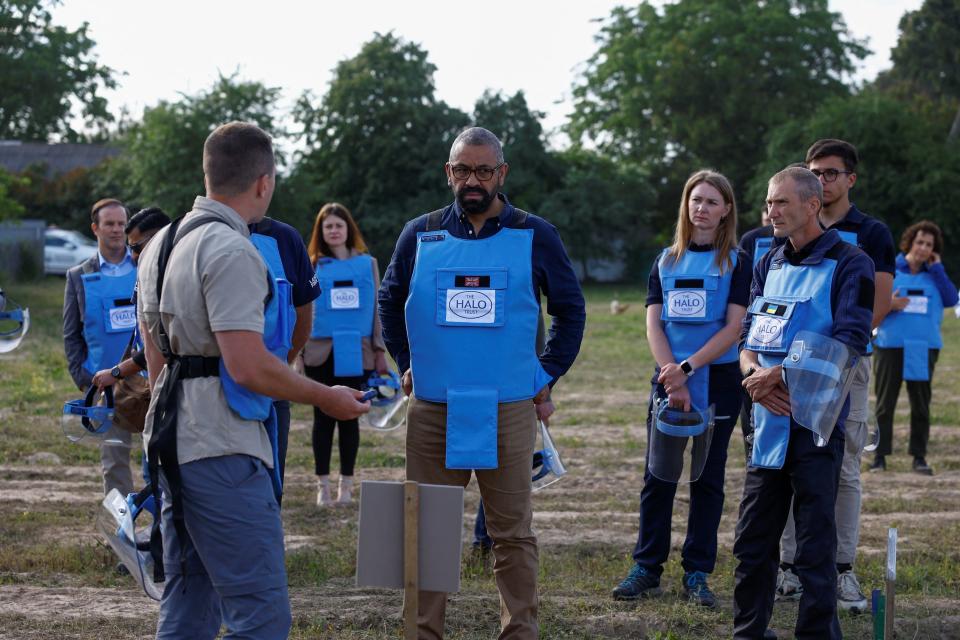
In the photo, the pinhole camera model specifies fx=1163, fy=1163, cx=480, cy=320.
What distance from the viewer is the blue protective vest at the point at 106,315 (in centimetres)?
711

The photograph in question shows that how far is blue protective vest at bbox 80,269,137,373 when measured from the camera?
7105 millimetres

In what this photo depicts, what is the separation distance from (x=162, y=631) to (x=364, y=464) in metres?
6.61

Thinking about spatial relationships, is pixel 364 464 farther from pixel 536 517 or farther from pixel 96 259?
pixel 96 259

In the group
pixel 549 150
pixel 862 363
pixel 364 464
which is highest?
pixel 549 150

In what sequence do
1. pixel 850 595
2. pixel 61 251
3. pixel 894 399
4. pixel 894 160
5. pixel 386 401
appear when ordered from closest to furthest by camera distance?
pixel 850 595, pixel 386 401, pixel 894 399, pixel 61 251, pixel 894 160

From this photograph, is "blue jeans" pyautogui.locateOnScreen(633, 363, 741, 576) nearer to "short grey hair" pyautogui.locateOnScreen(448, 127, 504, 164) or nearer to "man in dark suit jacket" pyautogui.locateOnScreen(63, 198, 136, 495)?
"short grey hair" pyautogui.locateOnScreen(448, 127, 504, 164)

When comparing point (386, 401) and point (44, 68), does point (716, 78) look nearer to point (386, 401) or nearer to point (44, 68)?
point (44, 68)

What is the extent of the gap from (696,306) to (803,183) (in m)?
1.15

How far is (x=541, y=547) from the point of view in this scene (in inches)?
300

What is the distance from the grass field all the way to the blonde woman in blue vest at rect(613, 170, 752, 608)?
0.94ft

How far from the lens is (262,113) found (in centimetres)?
4166

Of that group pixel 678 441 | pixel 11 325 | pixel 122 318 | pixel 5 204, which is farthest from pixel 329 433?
pixel 5 204

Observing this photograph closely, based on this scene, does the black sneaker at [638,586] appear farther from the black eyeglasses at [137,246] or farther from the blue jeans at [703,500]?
the black eyeglasses at [137,246]

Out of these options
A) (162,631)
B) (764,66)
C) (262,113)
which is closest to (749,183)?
(764,66)
